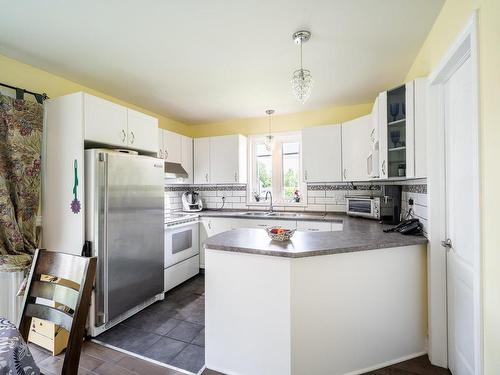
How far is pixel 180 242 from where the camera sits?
310cm

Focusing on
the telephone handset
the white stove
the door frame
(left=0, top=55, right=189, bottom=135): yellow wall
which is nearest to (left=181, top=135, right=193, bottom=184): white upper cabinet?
the white stove

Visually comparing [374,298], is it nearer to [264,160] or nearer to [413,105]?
[413,105]

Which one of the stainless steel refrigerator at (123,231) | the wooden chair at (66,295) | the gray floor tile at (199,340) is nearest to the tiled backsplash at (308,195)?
the stainless steel refrigerator at (123,231)

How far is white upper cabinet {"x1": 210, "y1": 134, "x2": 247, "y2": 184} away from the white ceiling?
1.00 m

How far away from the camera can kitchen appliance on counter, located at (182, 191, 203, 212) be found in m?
3.89

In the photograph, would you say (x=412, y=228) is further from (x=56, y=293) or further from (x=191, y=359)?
(x=56, y=293)

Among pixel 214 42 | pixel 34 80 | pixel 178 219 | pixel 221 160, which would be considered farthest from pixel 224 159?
pixel 34 80

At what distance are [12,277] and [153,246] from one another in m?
1.10

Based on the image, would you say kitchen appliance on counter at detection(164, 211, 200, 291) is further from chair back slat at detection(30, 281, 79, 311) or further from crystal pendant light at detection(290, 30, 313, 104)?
crystal pendant light at detection(290, 30, 313, 104)

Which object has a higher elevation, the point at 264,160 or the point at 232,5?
the point at 232,5

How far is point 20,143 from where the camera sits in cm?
201

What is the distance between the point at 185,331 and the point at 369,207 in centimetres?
238

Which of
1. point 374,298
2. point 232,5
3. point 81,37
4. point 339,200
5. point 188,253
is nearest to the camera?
point 232,5

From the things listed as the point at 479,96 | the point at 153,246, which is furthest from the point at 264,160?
the point at 479,96
